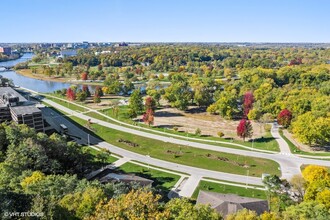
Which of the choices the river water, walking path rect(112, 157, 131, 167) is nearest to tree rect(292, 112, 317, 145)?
walking path rect(112, 157, 131, 167)

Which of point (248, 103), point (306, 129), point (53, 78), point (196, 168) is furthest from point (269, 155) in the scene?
point (53, 78)

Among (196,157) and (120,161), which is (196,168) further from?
(120,161)

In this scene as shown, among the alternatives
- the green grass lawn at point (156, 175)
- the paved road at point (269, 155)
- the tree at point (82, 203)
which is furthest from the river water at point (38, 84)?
the tree at point (82, 203)

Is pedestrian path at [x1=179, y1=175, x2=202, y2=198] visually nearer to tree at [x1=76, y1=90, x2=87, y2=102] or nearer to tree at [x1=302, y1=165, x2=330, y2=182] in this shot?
tree at [x1=302, y1=165, x2=330, y2=182]

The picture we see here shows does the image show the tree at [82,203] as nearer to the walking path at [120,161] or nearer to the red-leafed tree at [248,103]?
the walking path at [120,161]

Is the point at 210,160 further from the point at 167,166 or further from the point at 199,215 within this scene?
the point at 199,215
